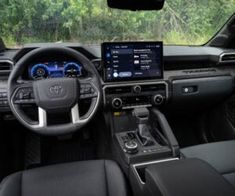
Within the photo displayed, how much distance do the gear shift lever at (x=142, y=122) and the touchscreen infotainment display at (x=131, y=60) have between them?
0.73ft

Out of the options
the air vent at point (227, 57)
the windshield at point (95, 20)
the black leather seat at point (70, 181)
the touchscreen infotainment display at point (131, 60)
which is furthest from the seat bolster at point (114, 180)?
the air vent at point (227, 57)

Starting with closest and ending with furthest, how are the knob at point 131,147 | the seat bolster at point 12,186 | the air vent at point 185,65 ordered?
the seat bolster at point 12,186, the knob at point 131,147, the air vent at point 185,65

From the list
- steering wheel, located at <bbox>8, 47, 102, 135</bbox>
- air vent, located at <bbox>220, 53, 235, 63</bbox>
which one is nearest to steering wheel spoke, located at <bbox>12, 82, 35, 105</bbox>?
steering wheel, located at <bbox>8, 47, 102, 135</bbox>

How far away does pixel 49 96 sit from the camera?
1.61m

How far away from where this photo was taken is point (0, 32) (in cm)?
222

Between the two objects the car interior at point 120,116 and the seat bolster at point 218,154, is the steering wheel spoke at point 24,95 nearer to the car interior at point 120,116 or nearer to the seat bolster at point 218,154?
the car interior at point 120,116

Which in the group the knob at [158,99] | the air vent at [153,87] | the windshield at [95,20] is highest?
the windshield at [95,20]

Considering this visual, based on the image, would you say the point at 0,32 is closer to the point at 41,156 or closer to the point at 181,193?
the point at 41,156

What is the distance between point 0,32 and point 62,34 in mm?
438

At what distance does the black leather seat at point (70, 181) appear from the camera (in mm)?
1487

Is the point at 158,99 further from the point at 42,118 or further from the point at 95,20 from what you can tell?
the point at 42,118

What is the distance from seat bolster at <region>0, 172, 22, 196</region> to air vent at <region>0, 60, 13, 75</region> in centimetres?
73

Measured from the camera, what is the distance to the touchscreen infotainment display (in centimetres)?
200

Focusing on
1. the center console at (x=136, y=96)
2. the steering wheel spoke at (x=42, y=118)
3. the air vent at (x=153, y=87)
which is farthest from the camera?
the air vent at (x=153, y=87)
